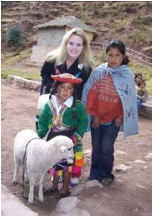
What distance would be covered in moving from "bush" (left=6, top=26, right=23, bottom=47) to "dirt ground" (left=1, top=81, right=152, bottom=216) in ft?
91.8

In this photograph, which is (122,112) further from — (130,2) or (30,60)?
(130,2)

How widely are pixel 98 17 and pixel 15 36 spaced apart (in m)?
8.64

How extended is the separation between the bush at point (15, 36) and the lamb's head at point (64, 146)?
32259mm

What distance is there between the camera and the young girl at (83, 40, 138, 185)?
3.94 m

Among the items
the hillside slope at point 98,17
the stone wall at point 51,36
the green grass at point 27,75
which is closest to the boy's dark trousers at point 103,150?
the green grass at point 27,75

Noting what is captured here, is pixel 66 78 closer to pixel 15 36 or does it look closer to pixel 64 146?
pixel 64 146

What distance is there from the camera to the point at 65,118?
3.74 metres

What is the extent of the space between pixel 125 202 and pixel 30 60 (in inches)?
1013

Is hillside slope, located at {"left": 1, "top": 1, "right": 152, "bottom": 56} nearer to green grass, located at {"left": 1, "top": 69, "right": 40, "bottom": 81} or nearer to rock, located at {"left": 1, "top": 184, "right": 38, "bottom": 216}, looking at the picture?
green grass, located at {"left": 1, "top": 69, "right": 40, "bottom": 81}

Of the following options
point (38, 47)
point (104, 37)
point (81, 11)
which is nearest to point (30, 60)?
point (38, 47)

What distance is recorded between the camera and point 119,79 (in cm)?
396

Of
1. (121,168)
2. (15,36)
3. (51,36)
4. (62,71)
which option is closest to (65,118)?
(62,71)

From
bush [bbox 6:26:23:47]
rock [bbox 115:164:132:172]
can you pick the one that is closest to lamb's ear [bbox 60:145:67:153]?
rock [bbox 115:164:132:172]

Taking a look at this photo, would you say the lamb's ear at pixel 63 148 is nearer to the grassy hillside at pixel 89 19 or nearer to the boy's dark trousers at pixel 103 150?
the boy's dark trousers at pixel 103 150
